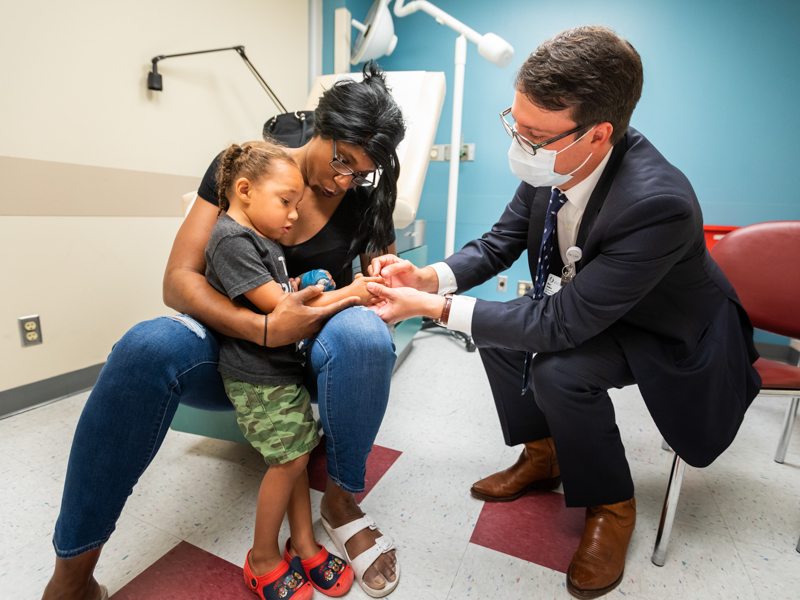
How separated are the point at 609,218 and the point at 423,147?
133 centimetres

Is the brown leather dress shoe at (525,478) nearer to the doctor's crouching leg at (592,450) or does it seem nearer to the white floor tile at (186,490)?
A: the doctor's crouching leg at (592,450)

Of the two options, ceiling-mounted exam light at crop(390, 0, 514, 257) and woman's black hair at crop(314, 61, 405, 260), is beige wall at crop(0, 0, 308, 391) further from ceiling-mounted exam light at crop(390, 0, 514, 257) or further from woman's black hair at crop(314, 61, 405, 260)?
woman's black hair at crop(314, 61, 405, 260)

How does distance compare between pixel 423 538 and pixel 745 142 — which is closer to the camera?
pixel 423 538

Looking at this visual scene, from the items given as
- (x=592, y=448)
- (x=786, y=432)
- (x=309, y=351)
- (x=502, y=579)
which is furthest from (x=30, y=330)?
(x=786, y=432)

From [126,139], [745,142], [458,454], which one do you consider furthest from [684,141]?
[126,139]

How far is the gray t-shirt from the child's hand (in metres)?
0.18

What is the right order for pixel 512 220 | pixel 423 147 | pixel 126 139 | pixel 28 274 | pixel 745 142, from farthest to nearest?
pixel 745 142, pixel 423 147, pixel 126 139, pixel 28 274, pixel 512 220

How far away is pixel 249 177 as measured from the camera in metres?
0.90

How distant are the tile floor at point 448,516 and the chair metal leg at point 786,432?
0.03 meters

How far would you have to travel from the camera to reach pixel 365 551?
0.89m

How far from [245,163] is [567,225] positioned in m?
0.75

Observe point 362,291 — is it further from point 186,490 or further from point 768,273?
point 768,273

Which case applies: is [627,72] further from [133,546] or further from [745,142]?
[745,142]

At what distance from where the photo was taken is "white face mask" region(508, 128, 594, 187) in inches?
35.5
